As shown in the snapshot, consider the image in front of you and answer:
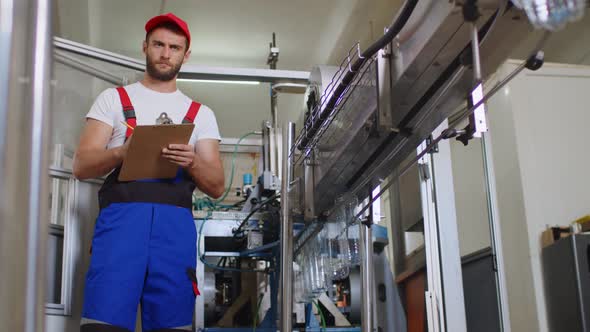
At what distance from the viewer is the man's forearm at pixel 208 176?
Answer: 7.25 feet

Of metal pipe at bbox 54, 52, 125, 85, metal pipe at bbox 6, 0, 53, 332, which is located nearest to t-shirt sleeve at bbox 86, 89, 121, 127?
metal pipe at bbox 54, 52, 125, 85

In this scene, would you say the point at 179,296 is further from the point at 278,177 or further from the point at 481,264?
the point at 481,264

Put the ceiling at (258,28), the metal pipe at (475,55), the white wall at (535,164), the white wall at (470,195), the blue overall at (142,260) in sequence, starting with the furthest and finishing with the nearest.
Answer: the ceiling at (258,28)
the white wall at (535,164)
the white wall at (470,195)
the blue overall at (142,260)
the metal pipe at (475,55)

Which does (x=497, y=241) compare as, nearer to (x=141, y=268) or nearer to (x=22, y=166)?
(x=141, y=268)

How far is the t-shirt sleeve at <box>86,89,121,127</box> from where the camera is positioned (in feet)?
7.34

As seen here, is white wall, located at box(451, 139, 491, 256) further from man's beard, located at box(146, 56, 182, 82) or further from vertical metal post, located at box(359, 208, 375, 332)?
man's beard, located at box(146, 56, 182, 82)

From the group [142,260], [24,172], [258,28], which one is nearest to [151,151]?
[142,260]

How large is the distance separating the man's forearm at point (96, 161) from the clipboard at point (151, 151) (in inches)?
3.1

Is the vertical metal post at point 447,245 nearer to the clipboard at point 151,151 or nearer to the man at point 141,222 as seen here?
the man at point 141,222

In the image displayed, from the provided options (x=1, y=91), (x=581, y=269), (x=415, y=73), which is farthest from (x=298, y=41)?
(x=1, y=91)

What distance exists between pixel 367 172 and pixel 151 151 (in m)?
0.61

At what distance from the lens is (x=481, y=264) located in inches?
106

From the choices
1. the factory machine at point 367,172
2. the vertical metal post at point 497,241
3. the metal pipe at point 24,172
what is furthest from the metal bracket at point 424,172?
the metal pipe at point 24,172

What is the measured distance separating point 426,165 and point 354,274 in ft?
3.62
